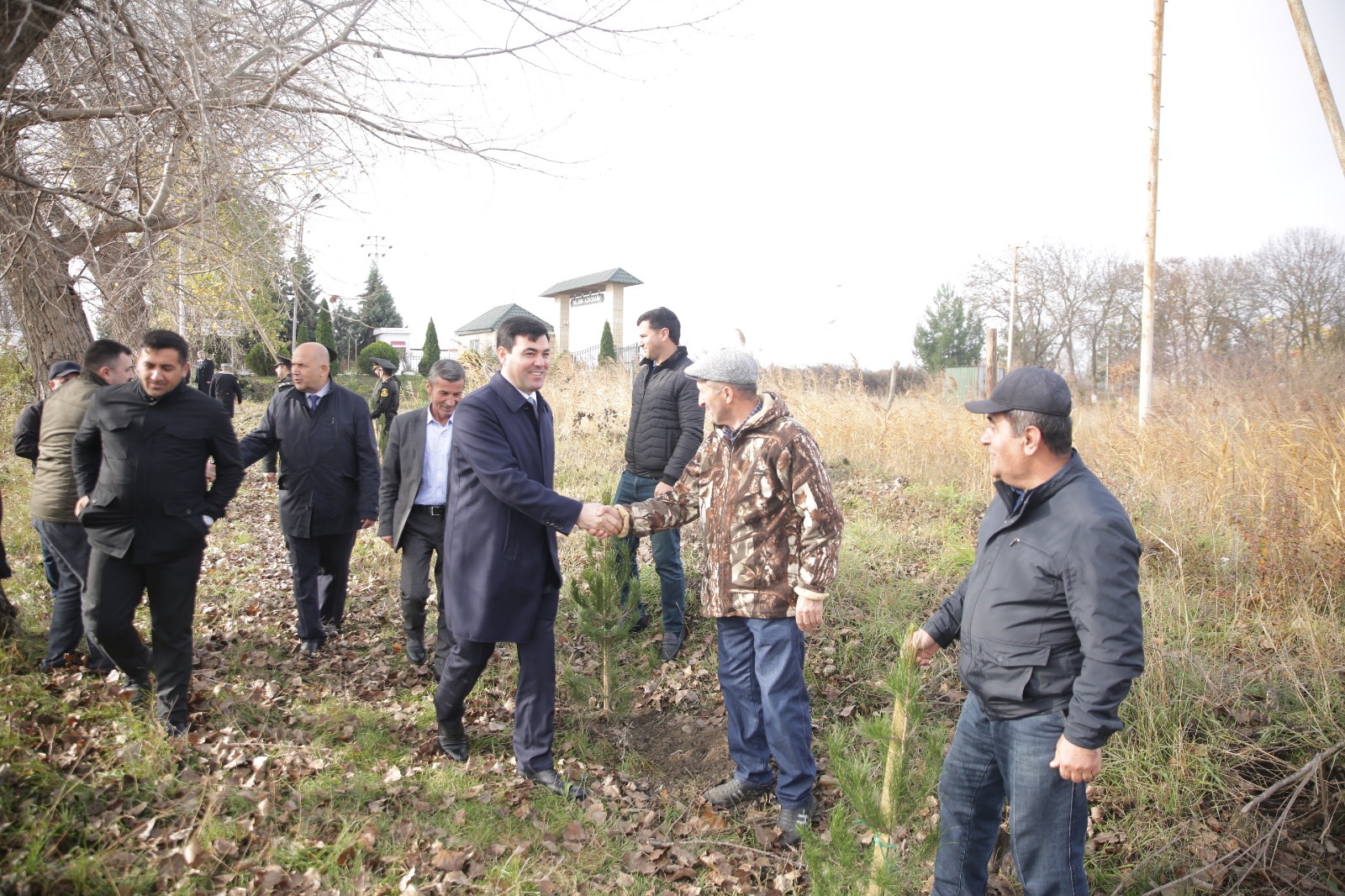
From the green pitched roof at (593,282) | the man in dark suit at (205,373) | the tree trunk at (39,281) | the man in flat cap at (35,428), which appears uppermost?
the green pitched roof at (593,282)

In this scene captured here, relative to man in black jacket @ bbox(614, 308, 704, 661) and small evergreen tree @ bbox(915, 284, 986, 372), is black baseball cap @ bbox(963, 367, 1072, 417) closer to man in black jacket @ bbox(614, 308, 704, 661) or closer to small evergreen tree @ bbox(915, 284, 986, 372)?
man in black jacket @ bbox(614, 308, 704, 661)

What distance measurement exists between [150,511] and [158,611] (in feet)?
1.76

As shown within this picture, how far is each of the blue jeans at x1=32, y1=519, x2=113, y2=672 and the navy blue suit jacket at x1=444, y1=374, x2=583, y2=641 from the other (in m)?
2.58

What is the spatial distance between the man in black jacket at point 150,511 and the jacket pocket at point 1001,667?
3839 mm

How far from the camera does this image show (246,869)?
2869 millimetres

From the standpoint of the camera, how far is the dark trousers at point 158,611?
3.92 metres

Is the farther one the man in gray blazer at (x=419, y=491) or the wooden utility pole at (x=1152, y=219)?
the wooden utility pole at (x=1152, y=219)

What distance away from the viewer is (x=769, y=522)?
349 centimetres

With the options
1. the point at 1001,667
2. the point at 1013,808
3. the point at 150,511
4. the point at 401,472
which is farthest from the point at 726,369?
the point at 150,511

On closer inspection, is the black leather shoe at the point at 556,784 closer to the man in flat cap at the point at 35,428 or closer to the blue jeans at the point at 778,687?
the blue jeans at the point at 778,687

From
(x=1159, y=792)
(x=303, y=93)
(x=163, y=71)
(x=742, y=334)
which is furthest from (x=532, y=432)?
(x=742, y=334)

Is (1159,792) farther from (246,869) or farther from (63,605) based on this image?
(63,605)

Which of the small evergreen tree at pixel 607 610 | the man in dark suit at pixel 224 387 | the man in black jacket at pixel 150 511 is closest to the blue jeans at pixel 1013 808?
the small evergreen tree at pixel 607 610

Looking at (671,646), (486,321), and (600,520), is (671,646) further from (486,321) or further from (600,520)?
(486,321)
